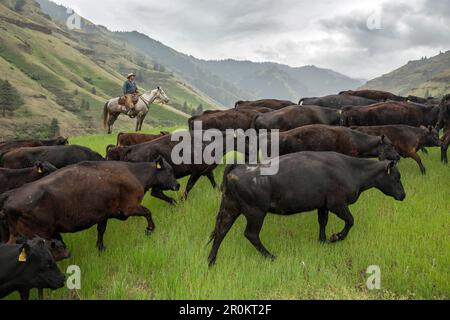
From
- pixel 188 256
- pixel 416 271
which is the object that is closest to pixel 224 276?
pixel 188 256

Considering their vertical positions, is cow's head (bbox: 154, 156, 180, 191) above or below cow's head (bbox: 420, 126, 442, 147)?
below

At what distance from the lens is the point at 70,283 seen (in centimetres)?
646

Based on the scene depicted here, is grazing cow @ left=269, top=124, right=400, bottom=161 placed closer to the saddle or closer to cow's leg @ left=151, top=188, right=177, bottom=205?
cow's leg @ left=151, top=188, right=177, bottom=205

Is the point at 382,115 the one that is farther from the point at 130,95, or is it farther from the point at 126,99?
the point at 126,99

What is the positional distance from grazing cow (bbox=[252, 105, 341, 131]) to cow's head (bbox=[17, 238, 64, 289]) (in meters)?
10.00

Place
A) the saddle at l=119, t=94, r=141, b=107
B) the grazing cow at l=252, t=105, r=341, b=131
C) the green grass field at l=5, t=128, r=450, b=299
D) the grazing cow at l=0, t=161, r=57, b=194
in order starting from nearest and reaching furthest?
the green grass field at l=5, t=128, r=450, b=299 < the grazing cow at l=0, t=161, r=57, b=194 < the grazing cow at l=252, t=105, r=341, b=131 < the saddle at l=119, t=94, r=141, b=107

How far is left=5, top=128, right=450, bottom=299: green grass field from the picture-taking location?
626cm

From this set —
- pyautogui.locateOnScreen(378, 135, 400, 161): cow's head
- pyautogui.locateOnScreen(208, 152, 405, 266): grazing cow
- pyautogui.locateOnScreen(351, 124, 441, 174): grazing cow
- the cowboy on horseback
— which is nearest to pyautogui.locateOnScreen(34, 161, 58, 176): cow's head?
pyautogui.locateOnScreen(208, 152, 405, 266): grazing cow

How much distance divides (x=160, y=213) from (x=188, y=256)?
290cm

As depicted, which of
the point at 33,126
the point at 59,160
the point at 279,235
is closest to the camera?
the point at 279,235

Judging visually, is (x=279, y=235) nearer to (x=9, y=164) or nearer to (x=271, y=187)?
(x=271, y=187)

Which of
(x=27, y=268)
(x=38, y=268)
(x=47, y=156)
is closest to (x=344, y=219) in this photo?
(x=38, y=268)

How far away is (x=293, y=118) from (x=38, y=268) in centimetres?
1064

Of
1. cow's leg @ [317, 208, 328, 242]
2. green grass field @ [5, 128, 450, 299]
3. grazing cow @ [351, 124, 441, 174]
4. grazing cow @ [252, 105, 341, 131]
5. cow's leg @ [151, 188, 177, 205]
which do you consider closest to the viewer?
green grass field @ [5, 128, 450, 299]
